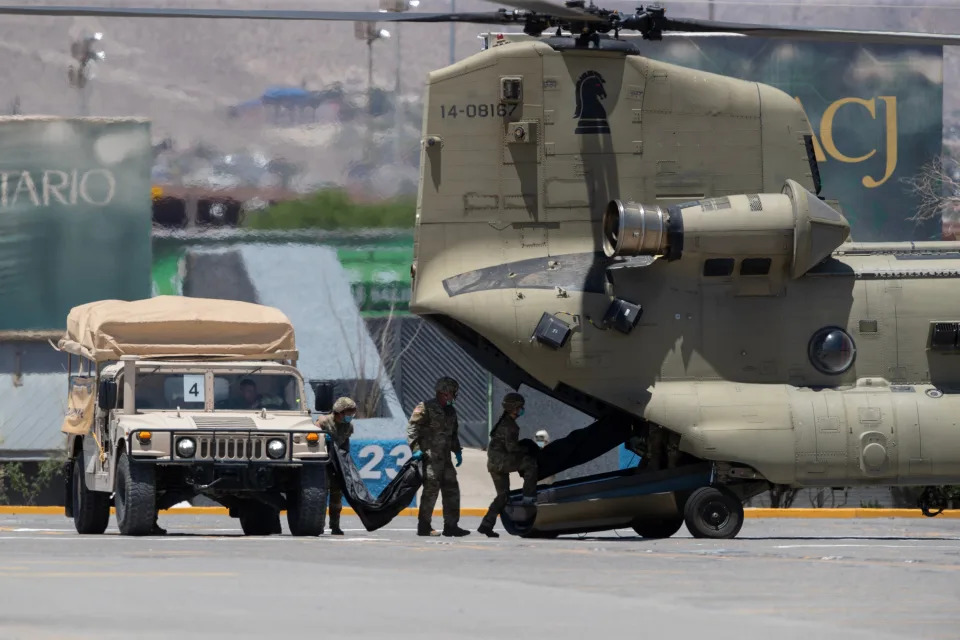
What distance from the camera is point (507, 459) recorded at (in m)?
19.2

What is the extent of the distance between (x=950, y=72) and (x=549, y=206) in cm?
1912

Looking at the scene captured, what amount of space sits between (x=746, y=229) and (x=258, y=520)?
6.45 meters

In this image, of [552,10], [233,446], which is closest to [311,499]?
[233,446]

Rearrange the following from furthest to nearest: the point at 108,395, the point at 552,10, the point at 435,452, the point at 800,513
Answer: the point at 800,513, the point at 435,452, the point at 108,395, the point at 552,10

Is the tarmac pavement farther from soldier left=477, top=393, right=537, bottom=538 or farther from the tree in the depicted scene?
the tree

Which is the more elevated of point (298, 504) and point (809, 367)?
point (809, 367)

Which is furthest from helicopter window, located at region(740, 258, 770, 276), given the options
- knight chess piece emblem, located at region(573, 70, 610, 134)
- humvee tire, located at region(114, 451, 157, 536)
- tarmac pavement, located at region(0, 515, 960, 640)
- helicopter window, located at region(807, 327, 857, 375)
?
humvee tire, located at region(114, 451, 157, 536)

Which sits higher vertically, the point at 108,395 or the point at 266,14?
the point at 266,14

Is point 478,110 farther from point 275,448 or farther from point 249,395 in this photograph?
point 275,448

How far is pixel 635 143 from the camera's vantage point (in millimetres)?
19219

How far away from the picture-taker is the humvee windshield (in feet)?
62.8

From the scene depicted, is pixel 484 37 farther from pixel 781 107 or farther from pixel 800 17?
pixel 800 17

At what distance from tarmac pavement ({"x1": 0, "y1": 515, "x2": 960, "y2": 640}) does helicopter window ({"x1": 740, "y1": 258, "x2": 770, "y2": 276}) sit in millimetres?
2860

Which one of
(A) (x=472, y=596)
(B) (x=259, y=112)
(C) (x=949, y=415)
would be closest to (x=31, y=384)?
(B) (x=259, y=112)
